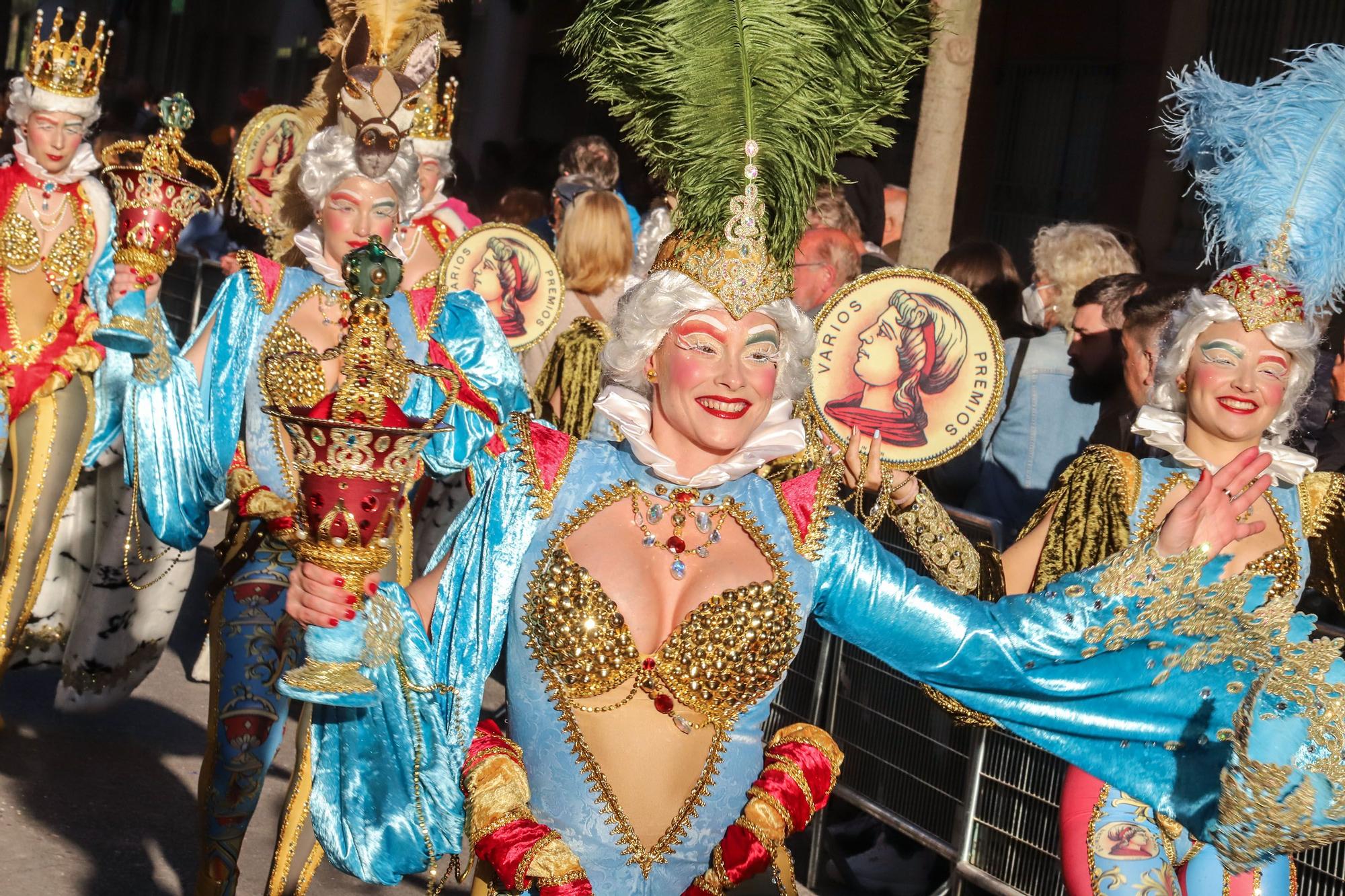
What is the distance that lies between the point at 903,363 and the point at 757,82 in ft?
5.02

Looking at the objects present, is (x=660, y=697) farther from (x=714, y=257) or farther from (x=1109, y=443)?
(x=1109, y=443)

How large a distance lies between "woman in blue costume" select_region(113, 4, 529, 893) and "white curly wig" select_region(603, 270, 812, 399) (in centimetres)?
118

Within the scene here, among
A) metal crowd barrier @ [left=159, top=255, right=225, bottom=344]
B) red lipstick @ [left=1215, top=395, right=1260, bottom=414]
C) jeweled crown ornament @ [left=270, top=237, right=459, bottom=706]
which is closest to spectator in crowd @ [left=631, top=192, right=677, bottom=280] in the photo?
red lipstick @ [left=1215, top=395, right=1260, bottom=414]

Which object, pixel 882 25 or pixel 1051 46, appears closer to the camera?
pixel 882 25

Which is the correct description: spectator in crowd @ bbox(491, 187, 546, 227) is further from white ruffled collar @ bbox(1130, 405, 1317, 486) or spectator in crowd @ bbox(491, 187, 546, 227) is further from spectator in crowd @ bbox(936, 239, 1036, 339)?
white ruffled collar @ bbox(1130, 405, 1317, 486)

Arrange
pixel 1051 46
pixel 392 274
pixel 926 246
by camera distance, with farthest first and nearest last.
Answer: pixel 1051 46 < pixel 926 246 < pixel 392 274

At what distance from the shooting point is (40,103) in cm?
670

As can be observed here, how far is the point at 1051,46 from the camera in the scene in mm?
12539

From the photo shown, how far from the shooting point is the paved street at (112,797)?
5.41m

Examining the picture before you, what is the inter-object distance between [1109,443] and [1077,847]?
1.81 m

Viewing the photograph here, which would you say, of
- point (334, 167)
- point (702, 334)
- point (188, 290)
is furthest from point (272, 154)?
point (188, 290)

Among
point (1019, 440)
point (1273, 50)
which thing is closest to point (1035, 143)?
point (1273, 50)

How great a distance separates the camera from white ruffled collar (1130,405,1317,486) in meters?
4.30

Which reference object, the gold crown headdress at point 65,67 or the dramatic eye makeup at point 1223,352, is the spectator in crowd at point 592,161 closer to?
the gold crown headdress at point 65,67
